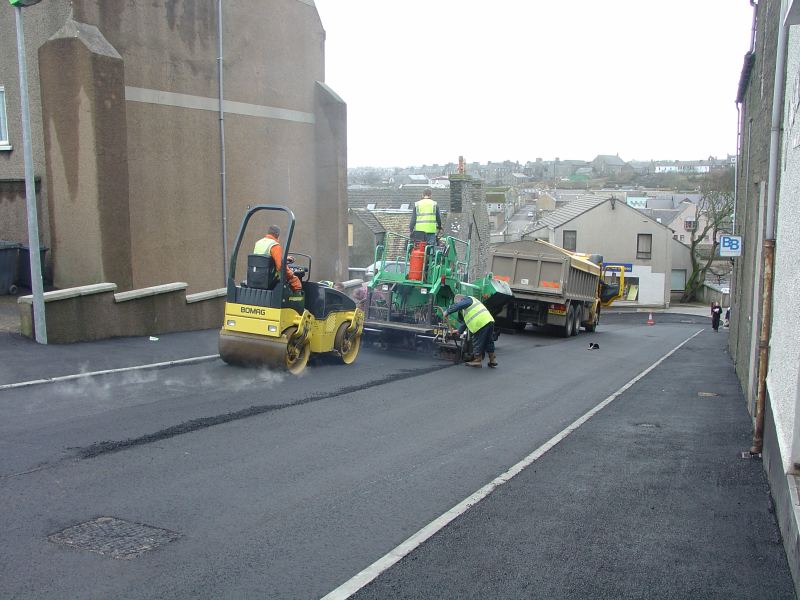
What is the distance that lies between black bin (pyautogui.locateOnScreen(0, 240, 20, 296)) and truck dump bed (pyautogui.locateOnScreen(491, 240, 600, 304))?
1298cm

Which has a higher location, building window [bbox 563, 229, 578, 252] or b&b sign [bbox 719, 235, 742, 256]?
b&b sign [bbox 719, 235, 742, 256]

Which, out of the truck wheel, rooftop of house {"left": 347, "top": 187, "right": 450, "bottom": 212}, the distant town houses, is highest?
the distant town houses

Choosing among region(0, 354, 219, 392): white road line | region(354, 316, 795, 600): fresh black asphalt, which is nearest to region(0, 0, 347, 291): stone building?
region(0, 354, 219, 392): white road line

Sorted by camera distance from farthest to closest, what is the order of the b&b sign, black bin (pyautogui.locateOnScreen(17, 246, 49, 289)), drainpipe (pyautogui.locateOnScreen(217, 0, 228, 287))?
1. drainpipe (pyautogui.locateOnScreen(217, 0, 228, 287))
2. the b&b sign
3. black bin (pyautogui.locateOnScreen(17, 246, 49, 289))

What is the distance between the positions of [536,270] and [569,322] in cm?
205

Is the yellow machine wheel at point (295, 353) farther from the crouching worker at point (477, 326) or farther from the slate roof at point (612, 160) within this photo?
the slate roof at point (612, 160)

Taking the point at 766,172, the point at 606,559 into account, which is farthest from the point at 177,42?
the point at 606,559

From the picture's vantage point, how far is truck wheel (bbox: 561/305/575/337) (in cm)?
2281

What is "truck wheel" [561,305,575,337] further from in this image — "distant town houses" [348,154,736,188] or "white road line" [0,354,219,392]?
"distant town houses" [348,154,736,188]

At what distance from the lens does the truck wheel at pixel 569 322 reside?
22812 mm

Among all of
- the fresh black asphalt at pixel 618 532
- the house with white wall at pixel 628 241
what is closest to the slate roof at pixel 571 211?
the house with white wall at pixel 628 241

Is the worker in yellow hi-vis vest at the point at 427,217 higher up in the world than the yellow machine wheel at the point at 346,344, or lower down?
higher up

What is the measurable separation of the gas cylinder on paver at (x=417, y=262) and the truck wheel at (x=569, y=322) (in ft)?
30.4

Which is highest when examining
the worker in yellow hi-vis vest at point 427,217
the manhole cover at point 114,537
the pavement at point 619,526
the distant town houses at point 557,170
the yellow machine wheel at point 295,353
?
the distant town houses at point 557,170
